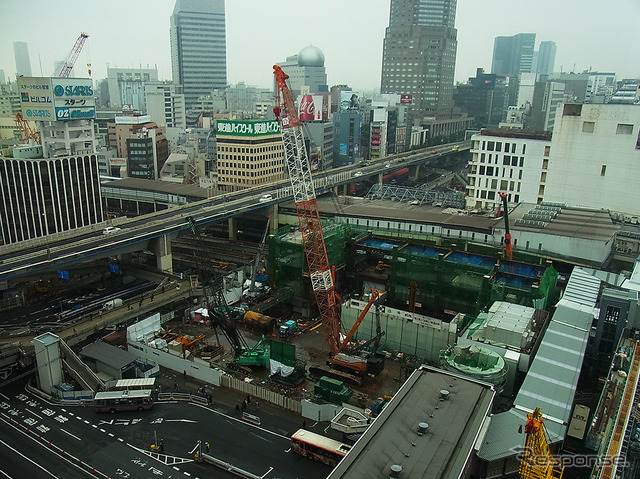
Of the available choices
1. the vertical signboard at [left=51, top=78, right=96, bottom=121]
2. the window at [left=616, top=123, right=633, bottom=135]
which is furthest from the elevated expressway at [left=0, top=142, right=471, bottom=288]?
the window at [left=616, top=123, right=633, bottom=135]

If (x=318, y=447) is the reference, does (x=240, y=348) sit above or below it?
above

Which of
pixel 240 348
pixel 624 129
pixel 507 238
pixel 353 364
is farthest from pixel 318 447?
pixel 624 129

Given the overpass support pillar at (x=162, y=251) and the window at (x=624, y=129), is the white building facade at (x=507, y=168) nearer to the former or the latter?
the window at (x=624, y=129)

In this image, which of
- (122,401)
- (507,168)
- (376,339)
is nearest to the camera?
(122,401)

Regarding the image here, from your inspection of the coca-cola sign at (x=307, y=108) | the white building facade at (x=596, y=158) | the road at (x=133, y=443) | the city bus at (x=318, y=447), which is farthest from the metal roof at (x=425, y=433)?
the coca-cola sign at (x=307, y=108)

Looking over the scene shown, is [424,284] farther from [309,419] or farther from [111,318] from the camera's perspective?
[111,318]

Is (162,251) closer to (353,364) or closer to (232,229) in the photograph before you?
(232,229)

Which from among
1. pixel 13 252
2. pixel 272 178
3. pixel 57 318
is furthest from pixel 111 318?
pixel 272 178
